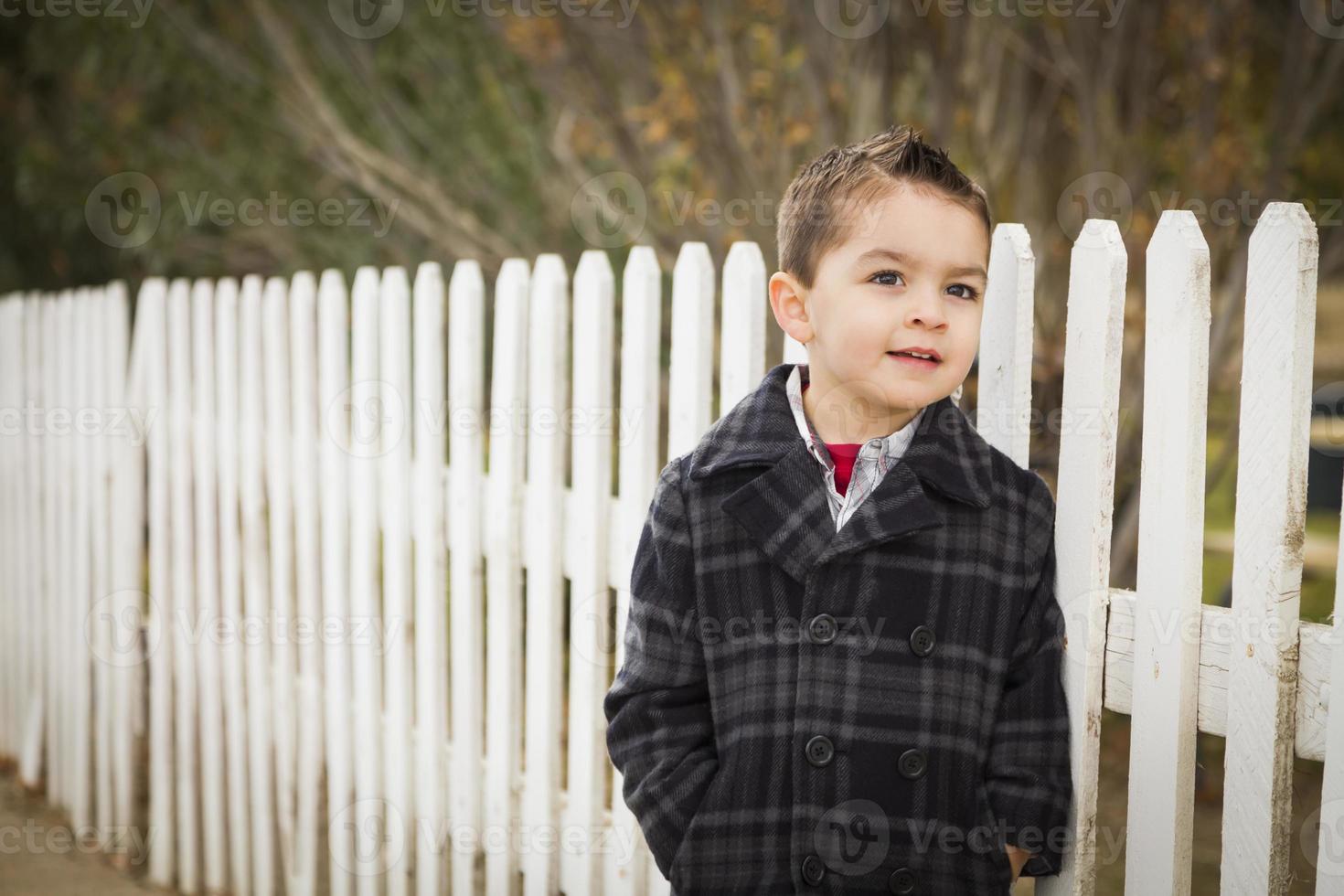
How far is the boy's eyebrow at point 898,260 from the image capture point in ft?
5.76

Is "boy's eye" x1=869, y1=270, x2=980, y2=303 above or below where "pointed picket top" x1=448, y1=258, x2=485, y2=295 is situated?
below

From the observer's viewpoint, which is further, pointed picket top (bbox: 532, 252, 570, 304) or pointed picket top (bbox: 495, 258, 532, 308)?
pointed picket top (bbox: 495, 258, 532, 308)

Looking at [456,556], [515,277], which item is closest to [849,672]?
[515,277]

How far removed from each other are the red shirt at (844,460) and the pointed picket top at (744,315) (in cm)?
51

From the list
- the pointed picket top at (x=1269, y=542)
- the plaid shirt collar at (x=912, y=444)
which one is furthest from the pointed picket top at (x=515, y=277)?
the pointed picket top at (x=1269, y=542)

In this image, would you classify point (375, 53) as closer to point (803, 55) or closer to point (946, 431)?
point (803, 55)

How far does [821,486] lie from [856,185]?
46 cm

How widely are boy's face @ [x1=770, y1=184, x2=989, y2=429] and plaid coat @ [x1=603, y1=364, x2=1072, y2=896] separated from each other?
143 millimetres

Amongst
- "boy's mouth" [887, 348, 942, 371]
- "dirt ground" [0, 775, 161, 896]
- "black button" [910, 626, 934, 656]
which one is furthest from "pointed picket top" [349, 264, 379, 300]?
"dirt ground" [0, 775, 161, 896]

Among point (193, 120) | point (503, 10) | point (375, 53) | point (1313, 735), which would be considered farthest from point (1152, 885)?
point (193, 120)

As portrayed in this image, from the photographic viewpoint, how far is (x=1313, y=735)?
1732mm

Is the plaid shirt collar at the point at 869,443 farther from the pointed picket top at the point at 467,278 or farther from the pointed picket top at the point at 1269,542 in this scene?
the pointed picket top at the point at 467,278

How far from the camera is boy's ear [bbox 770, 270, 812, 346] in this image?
1929 millimetres

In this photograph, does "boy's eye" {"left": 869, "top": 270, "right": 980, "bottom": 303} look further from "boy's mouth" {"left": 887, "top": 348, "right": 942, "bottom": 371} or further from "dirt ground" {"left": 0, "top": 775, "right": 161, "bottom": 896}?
"dirt ground" {"left": 0, "top": 775, "right": 161, "bottom": 896}
